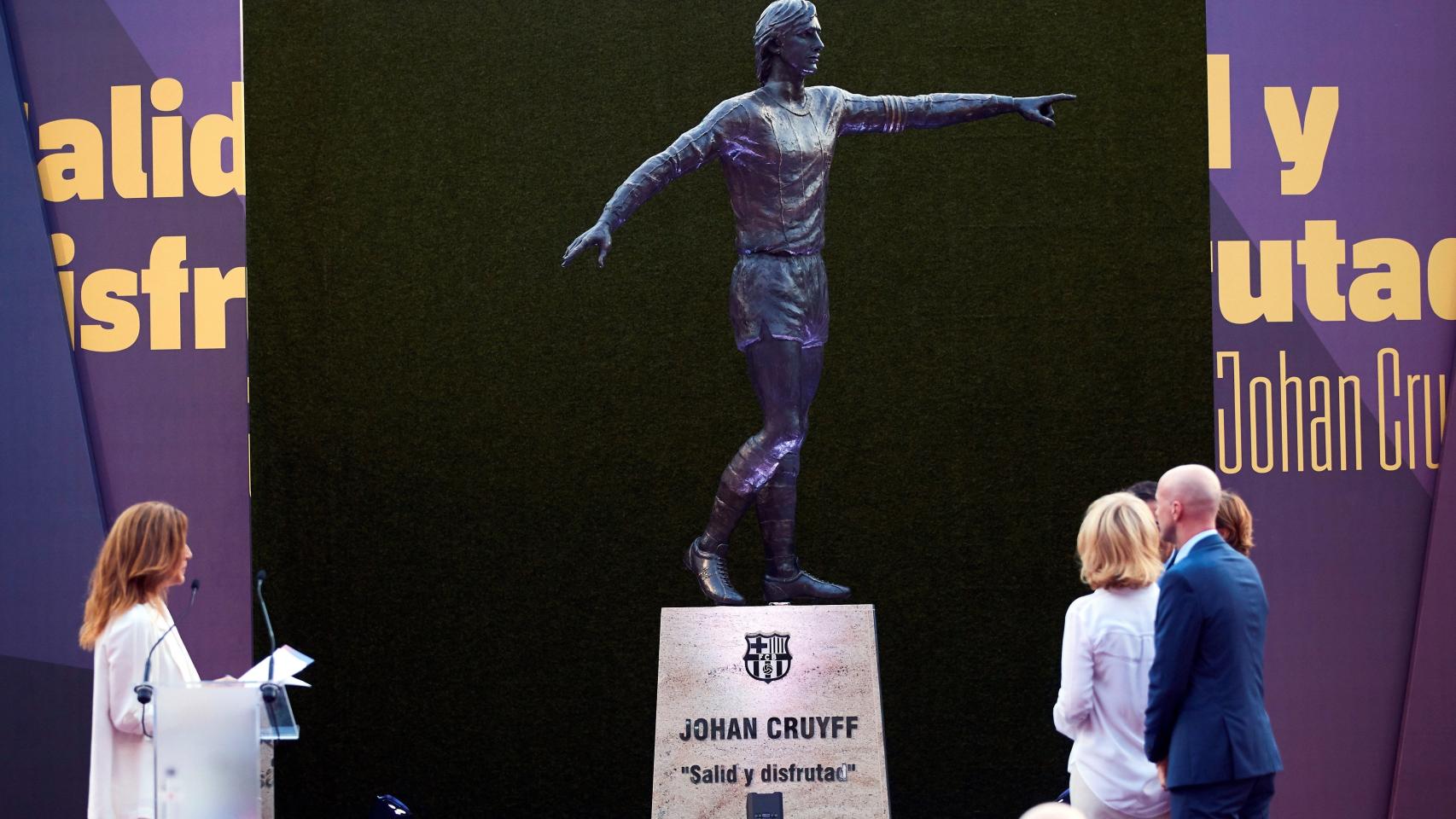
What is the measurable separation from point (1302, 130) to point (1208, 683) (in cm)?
322

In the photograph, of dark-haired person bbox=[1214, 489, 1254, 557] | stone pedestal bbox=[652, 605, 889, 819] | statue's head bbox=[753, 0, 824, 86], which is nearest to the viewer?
dark-haired person bbox=[1214, 489, 1254, 557]

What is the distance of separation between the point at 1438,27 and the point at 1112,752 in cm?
362

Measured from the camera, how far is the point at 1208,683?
2721mm

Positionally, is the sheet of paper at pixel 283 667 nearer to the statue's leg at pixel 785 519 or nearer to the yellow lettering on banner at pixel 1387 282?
the statue's leg at pixel 785 519

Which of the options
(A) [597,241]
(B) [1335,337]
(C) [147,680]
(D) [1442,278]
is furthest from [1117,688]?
(D) [1442,278]

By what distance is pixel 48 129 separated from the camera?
17.4 ft

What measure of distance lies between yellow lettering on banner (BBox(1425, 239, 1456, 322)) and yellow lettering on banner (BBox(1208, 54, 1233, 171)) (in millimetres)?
810

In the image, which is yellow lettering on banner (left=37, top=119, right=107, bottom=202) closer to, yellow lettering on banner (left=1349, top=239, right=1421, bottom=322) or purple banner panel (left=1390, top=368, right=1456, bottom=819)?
yellow lettering on banner (left=1349, top=239, right=1421, bottom=322)

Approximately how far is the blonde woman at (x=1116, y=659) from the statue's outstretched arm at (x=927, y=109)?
1.95 meters

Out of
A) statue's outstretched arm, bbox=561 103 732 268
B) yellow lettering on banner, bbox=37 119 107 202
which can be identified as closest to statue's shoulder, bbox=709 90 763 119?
statue's outstretched arm, bbox=561 103 732 268

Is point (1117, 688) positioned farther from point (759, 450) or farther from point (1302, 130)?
point (1302, 130)

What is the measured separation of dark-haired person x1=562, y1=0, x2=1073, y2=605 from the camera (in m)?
4.44

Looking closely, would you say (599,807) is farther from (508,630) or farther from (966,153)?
(966,153)

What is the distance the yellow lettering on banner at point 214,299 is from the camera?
5.28 metres
